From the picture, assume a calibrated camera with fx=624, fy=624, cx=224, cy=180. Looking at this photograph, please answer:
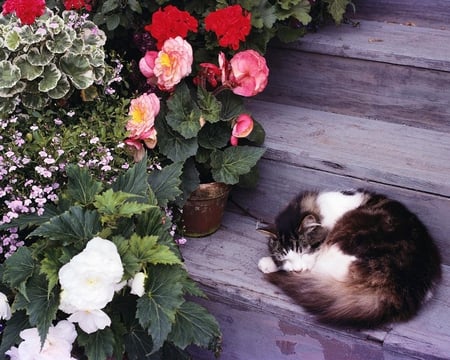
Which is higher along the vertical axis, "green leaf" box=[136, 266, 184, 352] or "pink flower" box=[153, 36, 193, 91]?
"pink flower" box=[153, 36, 193, 91]

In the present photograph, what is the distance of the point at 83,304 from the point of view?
1.43 metres

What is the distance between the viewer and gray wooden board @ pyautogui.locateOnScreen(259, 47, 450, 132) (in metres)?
2.25

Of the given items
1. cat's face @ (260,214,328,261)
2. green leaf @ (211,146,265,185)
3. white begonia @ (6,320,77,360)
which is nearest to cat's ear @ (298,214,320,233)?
cat's face @ (260,214,328,261)

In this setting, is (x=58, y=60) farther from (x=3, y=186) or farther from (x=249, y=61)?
(x=249, y=61)

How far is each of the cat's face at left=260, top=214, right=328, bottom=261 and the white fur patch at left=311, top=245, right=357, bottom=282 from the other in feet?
0.13

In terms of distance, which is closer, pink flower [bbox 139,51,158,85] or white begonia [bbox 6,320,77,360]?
white begonia [bbox 6,320,77,360]

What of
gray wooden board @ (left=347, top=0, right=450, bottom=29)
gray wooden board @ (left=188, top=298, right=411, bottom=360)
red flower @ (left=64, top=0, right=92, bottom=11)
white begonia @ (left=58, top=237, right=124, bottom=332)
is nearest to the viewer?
white begonia @ (left=58, top=237, right=124, bottom=332)

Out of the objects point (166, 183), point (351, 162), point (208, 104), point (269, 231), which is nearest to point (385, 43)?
point (351, 162)

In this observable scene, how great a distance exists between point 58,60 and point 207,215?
0.69 metres

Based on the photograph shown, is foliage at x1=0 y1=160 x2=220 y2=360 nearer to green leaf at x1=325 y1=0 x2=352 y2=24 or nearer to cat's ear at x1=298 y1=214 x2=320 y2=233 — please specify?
cat's ear at x1=298 y1=214 x2=320 y2=233

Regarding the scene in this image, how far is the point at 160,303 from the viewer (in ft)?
4.91

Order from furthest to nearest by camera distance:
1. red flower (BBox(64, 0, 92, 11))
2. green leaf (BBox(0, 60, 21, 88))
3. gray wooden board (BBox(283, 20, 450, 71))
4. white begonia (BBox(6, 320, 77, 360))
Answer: gray wooden board (BBox(283, 20, 450, 71)) < red flower (BBox(64, 0, 92, 11)) < green leaf (BBox(0, 60, 21, 88)) < white begonia (BBox(6, 320, 77, 360))

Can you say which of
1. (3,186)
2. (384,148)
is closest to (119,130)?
(3,186)

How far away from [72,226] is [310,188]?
0.91 metres
